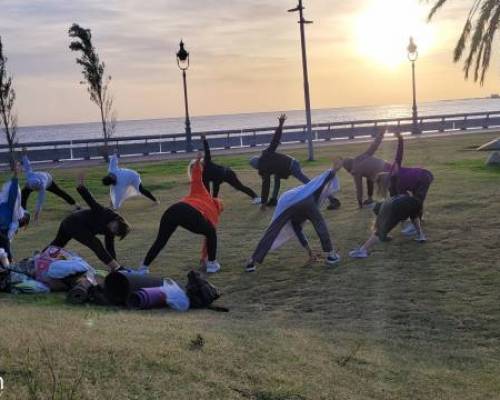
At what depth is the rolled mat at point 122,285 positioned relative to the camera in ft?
24.9

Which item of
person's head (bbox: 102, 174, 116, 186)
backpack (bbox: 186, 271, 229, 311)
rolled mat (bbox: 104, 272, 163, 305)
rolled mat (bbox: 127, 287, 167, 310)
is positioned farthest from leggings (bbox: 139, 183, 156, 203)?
rolled mat (bbox: 127, 287, 167, 310)

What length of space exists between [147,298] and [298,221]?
287 cm

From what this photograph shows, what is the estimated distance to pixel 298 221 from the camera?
9539 millimetres

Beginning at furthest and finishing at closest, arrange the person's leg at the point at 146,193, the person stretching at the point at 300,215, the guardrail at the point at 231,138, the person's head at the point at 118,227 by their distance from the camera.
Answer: the guardrail at the point at 231,138
the person's leg at the point at 146,193
the person stretching at the point at 300,215
the person's head at the point at 118,227

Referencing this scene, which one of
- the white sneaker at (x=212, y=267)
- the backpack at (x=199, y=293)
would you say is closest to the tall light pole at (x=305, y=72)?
the white sneaker at (x=212, y=267)

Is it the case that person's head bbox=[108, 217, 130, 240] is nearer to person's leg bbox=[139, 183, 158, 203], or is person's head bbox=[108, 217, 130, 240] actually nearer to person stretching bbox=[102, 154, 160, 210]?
person stretching bbox=[102, 154, 160, 210]

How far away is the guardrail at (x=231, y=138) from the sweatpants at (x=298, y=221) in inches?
846

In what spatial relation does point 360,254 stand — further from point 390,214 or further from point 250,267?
point 250,267

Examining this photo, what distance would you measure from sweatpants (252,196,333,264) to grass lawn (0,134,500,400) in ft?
1.06

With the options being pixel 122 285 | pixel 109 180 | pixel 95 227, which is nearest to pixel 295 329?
pixel 122 285

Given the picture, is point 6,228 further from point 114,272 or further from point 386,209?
point 386,209

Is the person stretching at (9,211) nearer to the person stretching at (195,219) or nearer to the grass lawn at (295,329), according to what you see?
the grass lawn at (295,329)

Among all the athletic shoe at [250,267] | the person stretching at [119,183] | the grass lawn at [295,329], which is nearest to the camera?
the grass lawn at [295,329]

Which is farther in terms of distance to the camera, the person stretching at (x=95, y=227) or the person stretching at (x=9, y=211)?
the person stretching at (x=9, y=211)
